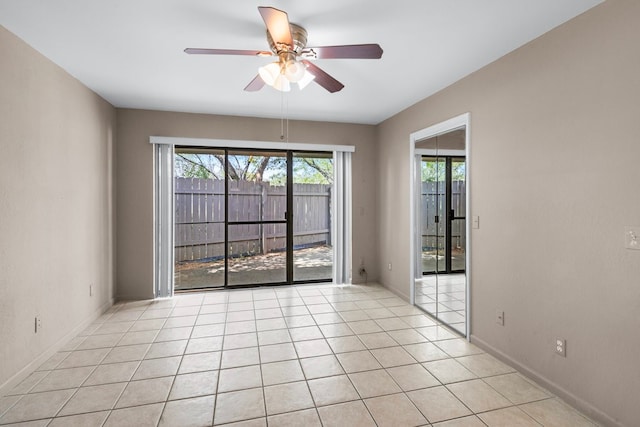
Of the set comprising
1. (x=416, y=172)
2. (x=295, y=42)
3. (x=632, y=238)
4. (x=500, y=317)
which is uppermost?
(x=295, y=42)

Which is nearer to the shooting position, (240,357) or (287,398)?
(287,398)

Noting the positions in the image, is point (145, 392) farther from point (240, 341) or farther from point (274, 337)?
point (274, 337)

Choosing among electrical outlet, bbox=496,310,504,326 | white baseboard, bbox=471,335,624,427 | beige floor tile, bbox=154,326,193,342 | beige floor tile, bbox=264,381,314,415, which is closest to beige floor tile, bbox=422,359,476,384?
white baseboard, bbox=471,335,624,427

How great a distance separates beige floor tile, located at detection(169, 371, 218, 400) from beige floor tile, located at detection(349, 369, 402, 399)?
3.30ft

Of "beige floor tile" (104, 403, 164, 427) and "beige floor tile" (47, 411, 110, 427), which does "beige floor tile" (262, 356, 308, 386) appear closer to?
"beige floor tile" (104, 403, 164, 427)

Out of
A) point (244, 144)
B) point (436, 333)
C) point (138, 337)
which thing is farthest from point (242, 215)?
point (436, 333)

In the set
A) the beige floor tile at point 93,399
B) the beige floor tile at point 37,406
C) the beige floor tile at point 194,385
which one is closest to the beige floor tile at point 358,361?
the beige floor tile at point 194,385

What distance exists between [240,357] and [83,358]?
130 centimetres

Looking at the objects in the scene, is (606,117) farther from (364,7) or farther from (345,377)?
(345,377)

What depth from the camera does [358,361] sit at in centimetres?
264

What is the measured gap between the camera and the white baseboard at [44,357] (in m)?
2.23

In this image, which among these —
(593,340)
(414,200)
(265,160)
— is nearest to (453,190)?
(414,200)

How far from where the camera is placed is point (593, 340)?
1.99 meters

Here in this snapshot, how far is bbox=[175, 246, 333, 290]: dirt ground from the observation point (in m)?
5.32
